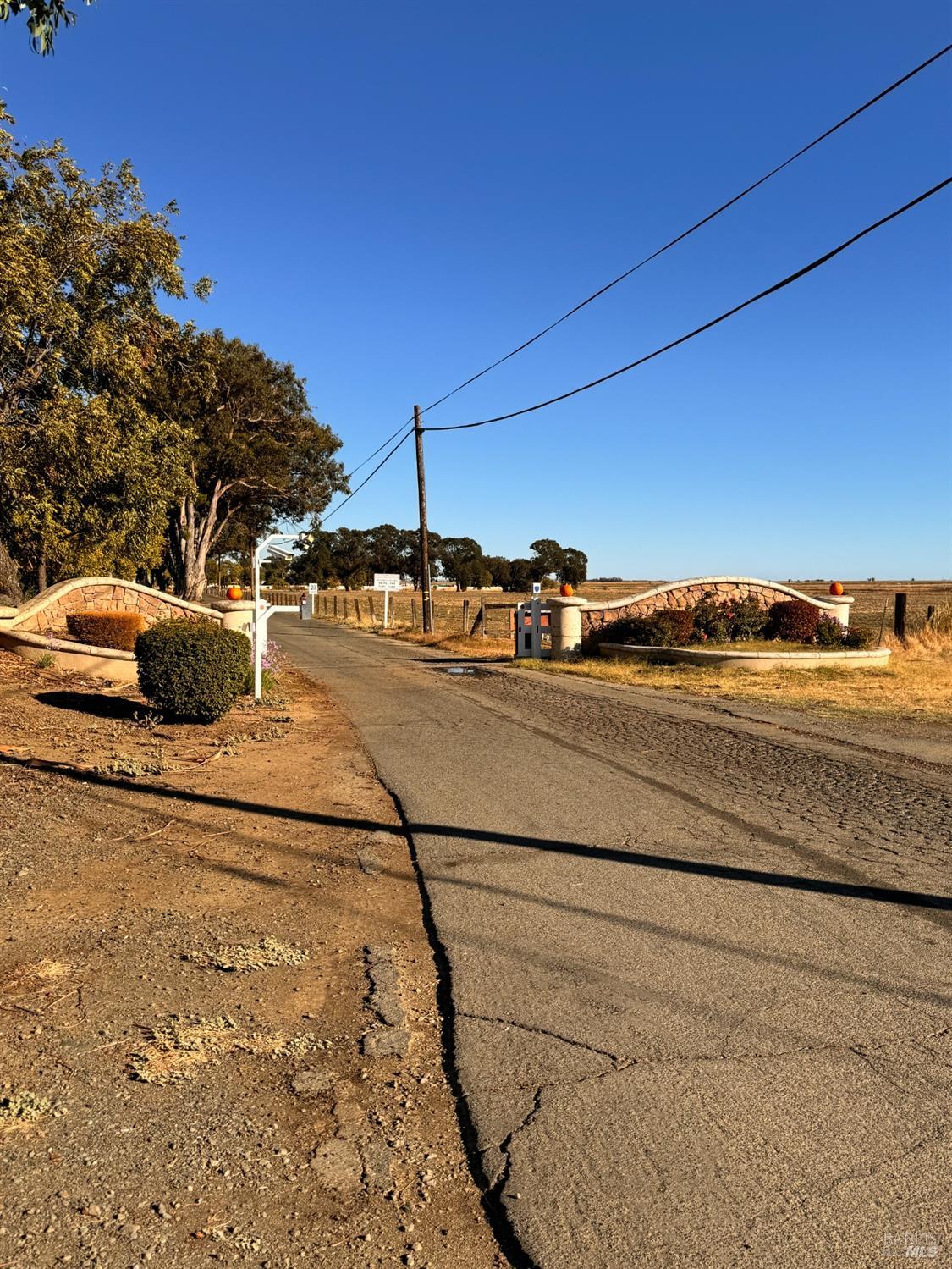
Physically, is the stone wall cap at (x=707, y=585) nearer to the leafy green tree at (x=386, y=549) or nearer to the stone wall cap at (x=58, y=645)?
the stone wall cap at (x=58, y=645)

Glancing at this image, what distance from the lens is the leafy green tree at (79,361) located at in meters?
16.2

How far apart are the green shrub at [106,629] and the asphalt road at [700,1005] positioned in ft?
33.8

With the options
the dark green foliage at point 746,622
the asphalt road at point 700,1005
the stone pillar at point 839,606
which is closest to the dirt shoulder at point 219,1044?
the asphalt road at point 700,1005

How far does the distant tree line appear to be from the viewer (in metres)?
118

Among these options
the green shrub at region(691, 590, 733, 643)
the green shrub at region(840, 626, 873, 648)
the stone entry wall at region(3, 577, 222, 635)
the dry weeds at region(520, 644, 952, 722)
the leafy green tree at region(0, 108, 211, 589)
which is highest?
the leafy green tree at region(0, 108, 211, 589)

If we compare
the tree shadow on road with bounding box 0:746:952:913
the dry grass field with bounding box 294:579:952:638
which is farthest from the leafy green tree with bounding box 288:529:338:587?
the tree shadow on road with bounding box 0:746:952:913

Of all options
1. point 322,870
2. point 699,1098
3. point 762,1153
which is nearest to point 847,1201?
point 762,1153

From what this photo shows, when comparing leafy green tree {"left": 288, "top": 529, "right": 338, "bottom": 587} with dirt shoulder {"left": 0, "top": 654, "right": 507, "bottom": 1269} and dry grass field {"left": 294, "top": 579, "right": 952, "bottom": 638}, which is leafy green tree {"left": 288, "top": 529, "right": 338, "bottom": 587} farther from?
dirt shoulder {"left": 0, "top": 654, "right": 507, "bottom": 1269}

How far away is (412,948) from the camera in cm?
442

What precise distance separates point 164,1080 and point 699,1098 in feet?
5.99

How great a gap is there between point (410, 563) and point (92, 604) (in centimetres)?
10638

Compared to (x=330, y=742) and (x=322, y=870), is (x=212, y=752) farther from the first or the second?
(x=322, y=870)

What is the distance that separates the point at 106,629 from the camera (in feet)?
54.3

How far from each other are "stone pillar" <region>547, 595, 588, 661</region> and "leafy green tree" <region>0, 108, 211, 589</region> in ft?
29.1
